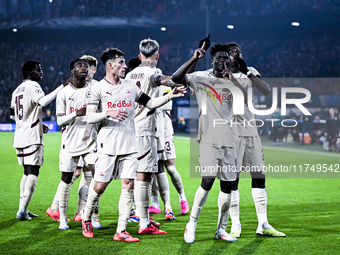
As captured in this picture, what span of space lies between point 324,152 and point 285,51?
19.4 metres

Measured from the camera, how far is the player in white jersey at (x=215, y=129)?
4.50 m

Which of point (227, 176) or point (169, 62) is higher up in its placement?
point (169, 62)

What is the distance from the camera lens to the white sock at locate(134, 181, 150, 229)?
5.00 m

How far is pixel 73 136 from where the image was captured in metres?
5.34

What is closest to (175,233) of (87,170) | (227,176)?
(227,176)

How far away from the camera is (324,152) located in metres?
16.8

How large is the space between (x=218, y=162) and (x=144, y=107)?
1.22 m

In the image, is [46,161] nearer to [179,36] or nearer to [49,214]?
[49,214]

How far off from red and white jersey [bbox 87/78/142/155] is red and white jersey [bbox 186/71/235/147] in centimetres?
74

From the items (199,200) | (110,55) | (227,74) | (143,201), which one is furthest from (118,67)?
(199,200)

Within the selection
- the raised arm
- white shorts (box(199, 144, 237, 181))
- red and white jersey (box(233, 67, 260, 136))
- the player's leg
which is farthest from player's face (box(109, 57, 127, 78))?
the player's leg

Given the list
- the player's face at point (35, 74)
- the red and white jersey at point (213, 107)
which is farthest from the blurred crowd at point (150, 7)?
the red and white jersey at point (213, 107)

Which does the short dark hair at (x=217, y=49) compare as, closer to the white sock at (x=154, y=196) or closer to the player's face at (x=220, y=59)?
the player's face at (x=220, y=59)

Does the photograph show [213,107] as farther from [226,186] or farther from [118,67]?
[118,67]
